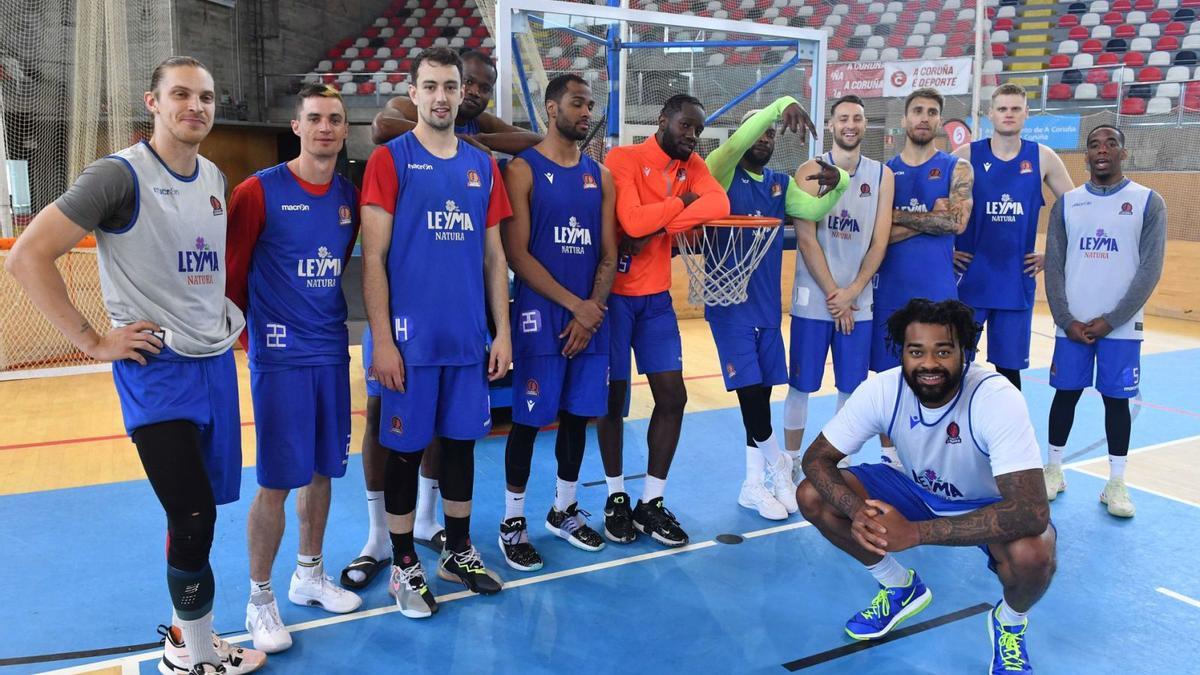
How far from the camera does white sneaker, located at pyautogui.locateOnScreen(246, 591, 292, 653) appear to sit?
3260 millimetres

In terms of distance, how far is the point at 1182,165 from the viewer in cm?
1266

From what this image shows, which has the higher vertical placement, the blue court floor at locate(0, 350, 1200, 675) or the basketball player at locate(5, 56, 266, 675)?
the basketball player at locate(5, 56, 266, 675)

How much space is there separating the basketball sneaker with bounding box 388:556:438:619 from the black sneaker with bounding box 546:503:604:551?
2.81ft

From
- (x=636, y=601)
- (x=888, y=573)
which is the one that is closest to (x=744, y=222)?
(x=888, y=573)

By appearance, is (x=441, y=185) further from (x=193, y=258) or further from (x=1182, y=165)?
(x=1182, y=165)

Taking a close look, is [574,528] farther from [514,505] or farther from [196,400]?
[196,400]

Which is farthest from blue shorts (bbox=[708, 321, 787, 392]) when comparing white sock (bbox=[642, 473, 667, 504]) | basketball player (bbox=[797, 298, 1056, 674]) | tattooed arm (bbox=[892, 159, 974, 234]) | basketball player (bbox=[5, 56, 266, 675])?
basketball player (bbox=[5, 56, 266, 675])

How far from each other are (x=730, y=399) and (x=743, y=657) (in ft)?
13.7

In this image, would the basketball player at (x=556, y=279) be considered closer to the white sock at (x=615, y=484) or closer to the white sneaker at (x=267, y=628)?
the white sock at (x=615, y=484)

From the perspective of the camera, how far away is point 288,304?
3.26 meters

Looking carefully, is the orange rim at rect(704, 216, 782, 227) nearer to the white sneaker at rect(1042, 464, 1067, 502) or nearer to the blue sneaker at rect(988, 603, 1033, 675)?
the blue sneaker at rect(988, 603, 1033, 675)

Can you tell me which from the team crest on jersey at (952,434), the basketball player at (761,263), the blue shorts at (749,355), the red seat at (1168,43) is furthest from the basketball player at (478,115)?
the red seat at (1168,43)

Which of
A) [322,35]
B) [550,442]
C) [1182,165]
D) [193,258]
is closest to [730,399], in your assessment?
[550,442]

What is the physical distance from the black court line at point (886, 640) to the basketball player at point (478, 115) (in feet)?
8.22
